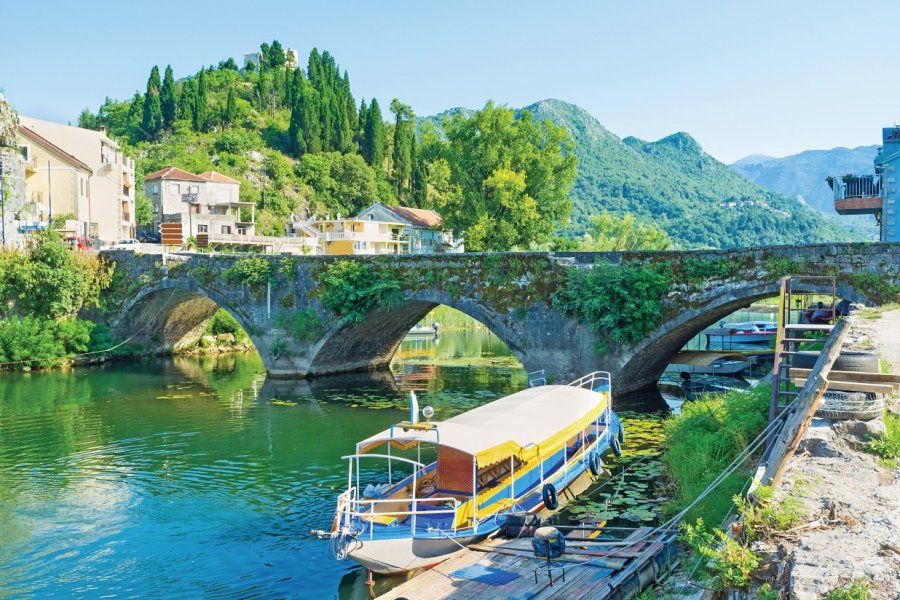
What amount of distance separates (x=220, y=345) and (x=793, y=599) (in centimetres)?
4681

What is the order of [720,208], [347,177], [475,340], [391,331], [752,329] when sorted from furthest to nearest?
[720,208]
[347,177]
[475,340]
[752,329]
[391,331]

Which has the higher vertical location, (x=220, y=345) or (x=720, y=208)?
(x=720, y=208)

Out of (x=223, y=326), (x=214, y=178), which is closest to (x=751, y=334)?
(x=223, y=326)

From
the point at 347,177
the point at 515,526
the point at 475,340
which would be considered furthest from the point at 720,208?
the point at 515,526

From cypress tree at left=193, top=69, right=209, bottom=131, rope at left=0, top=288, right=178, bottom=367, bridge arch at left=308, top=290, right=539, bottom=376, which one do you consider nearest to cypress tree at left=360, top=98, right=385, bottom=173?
cypress tree at left=193, top=69, right=209, bottom=131

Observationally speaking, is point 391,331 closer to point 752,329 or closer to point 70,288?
point 70,288

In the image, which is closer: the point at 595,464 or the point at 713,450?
the point at 713,450

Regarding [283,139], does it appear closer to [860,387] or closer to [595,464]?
[595,464]

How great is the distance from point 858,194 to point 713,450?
27.0 metres

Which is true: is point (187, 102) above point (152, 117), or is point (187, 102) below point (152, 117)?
above

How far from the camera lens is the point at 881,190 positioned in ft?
119

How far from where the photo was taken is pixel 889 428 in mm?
11102

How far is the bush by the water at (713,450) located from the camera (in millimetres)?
13633

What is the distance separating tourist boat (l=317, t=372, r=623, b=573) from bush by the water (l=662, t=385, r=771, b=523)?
6.98 feet
